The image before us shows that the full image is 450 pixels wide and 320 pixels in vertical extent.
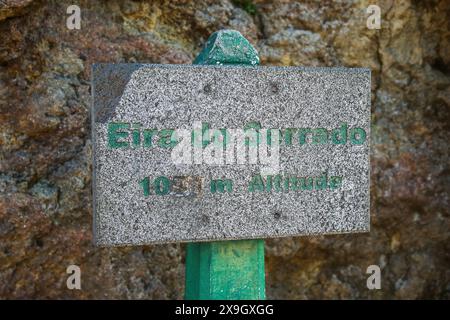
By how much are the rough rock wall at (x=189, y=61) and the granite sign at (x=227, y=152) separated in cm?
90

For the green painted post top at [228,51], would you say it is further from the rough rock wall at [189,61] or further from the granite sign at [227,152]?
the rough rock wall at [189,61]

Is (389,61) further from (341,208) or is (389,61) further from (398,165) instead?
(341,208)

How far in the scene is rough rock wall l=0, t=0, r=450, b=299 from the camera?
3.08 meters

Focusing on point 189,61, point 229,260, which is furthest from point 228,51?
point 189,61

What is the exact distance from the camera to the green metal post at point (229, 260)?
8.13 feet

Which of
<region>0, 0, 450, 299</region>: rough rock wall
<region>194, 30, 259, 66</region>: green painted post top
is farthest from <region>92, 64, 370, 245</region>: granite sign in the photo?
<region>0, 0, 450, 299</region>: rough rock wall

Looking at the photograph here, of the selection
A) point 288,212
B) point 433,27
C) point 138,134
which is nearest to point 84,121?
point 138,134

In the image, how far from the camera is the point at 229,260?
250 cm

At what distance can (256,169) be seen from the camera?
7.99 ft

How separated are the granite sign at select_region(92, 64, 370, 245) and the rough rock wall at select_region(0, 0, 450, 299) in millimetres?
904

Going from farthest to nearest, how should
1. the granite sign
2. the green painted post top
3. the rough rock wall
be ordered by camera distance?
the rough rock wall
the green painted post top
the granite sign

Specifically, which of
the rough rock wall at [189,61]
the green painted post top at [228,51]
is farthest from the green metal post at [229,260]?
the rough rock wall at [189,61]

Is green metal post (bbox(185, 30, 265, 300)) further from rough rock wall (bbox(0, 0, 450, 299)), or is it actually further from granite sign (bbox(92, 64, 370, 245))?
rough rock wall (bbox(0, 0, 450, 299))

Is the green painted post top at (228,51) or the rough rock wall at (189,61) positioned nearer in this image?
the green painted post top at (228,51)
